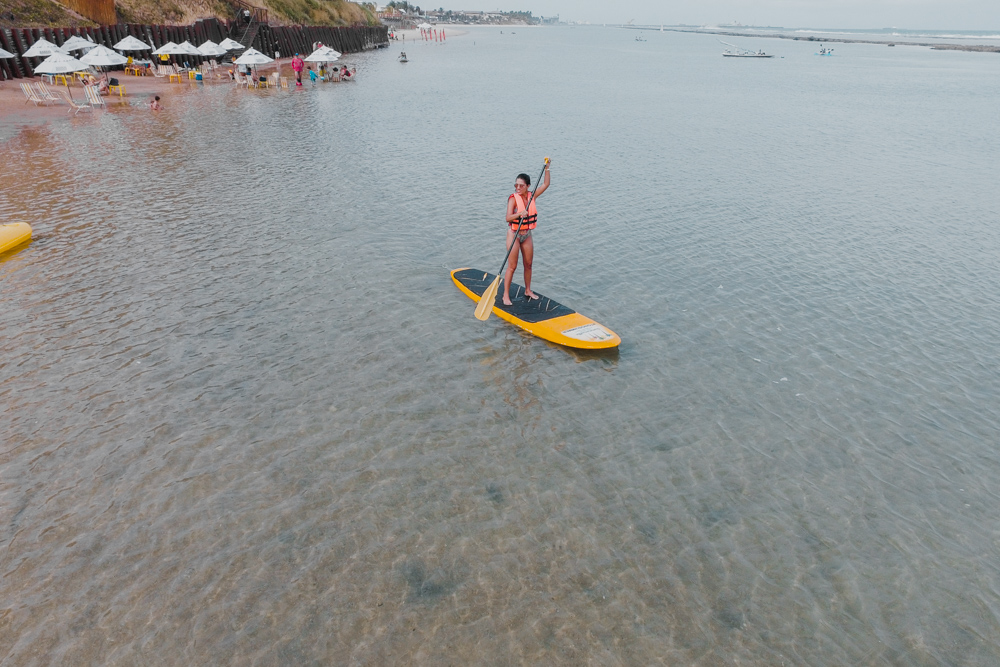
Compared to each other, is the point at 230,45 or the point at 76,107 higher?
the point at 230,45

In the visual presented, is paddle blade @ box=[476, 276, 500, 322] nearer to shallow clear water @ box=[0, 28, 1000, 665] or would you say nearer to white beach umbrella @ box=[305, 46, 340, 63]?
shallow clear water @ box=[0, 28, 1000, 665]

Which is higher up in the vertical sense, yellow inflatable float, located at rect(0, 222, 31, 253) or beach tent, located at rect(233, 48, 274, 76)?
beach tent, located at rect(233, 48, 274, 76)

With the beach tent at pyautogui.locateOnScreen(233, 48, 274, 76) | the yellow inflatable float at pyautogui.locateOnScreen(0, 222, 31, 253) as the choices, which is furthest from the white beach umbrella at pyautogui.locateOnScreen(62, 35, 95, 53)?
the yellow inflatable float at pyautogui.locateOnScreen(0, 222, 31, 253)

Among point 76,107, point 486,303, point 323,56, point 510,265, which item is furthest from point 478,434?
point 323,56

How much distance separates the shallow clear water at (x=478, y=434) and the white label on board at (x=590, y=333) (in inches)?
14.1

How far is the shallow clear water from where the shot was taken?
611cm

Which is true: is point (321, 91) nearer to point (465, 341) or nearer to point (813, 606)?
point (465, 341)

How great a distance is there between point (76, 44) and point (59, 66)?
867 cm

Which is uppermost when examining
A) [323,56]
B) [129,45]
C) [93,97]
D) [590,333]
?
[129,45]

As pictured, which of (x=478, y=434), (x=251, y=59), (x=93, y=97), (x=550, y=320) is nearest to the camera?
(x=478, y=434)

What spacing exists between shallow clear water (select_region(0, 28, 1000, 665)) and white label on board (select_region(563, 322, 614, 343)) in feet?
1.17

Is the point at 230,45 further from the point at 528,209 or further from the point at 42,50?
the point at 528,209

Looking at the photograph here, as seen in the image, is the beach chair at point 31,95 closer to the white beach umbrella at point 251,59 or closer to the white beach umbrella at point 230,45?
the white beach umbrella at point 251,59

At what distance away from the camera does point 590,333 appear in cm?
1116
